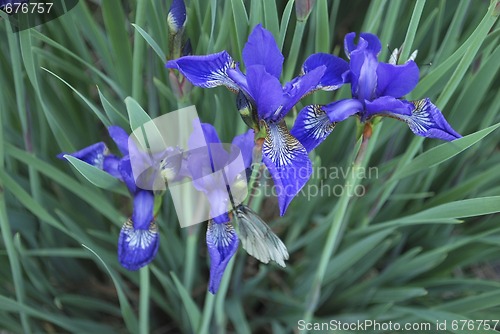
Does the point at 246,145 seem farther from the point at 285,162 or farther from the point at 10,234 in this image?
the point at 10,234

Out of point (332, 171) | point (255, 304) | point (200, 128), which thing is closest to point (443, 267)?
point (332, 171)

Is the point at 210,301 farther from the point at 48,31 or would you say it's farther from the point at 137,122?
the point at 48,31

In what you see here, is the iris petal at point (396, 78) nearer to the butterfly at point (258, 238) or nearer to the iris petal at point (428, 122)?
the iris petal at point (428, 122)

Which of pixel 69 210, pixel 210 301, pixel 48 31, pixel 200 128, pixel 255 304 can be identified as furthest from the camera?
pixel 255 304

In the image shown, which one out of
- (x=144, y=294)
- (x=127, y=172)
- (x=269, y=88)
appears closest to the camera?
(x=269, y=88)

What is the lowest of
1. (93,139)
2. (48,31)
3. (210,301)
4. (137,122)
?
(210,301)

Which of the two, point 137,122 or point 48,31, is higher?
point 48,31

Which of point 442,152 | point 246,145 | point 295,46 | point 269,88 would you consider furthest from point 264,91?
point 442,152

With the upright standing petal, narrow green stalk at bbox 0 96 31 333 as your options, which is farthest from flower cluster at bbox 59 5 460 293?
narrow green stalk at bbox 0 96 31 333
